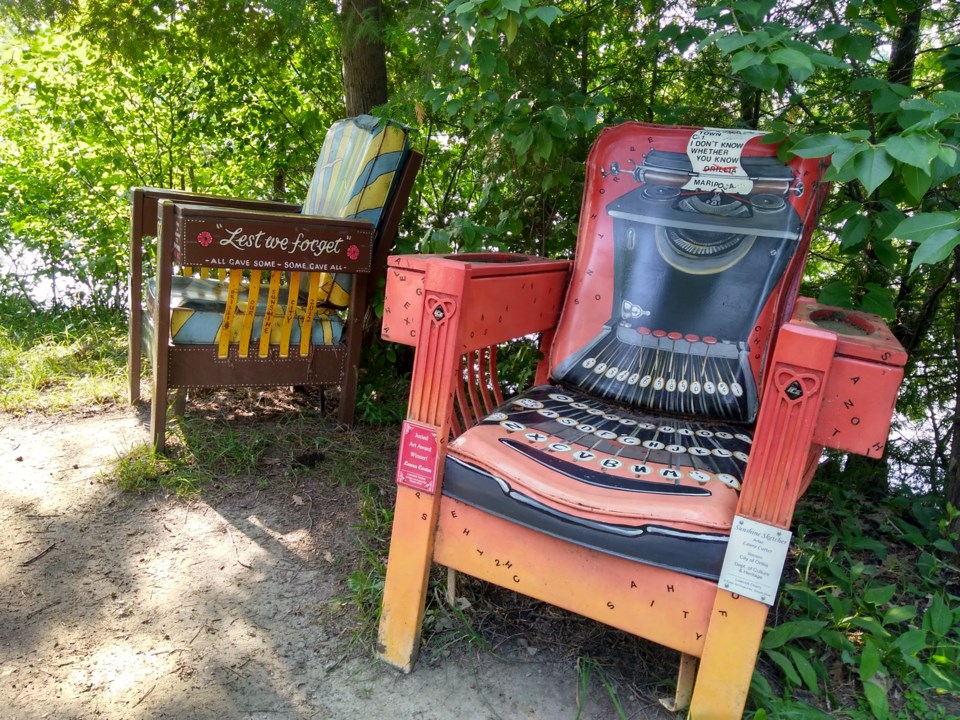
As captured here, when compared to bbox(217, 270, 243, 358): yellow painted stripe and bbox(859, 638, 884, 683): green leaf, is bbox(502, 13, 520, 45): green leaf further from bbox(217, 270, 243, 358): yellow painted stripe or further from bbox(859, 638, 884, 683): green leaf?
bbox(859, 638, 884, 683): green leaf

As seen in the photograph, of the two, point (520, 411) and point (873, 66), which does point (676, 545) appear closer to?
point (520, 411)

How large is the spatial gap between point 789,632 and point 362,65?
280cm

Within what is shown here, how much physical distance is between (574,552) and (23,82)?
3.94 meters

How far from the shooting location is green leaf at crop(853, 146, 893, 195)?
121cm

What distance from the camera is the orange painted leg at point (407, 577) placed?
1.56 meters

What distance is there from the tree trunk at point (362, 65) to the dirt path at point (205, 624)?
6.04 feet

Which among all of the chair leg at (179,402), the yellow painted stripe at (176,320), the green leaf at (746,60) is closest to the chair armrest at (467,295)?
the green leaf at (746,60)

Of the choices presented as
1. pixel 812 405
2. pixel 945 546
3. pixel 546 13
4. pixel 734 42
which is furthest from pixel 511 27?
pixel 945 546

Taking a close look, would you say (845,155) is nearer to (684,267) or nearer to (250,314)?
(684,267)

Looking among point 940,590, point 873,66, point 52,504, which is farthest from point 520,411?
point 873,66

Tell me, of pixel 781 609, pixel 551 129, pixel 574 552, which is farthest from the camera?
pixel 551 129

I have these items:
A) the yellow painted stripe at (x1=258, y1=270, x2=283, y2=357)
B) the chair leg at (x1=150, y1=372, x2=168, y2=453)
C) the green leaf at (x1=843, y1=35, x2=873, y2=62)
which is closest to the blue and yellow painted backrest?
the yellow painted stripe at (x1=258, y1=270, x2=283, y2=357)

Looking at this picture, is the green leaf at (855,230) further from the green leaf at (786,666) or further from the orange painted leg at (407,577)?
the orange painted leg at (407,577)

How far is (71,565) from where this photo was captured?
6.43 feet
